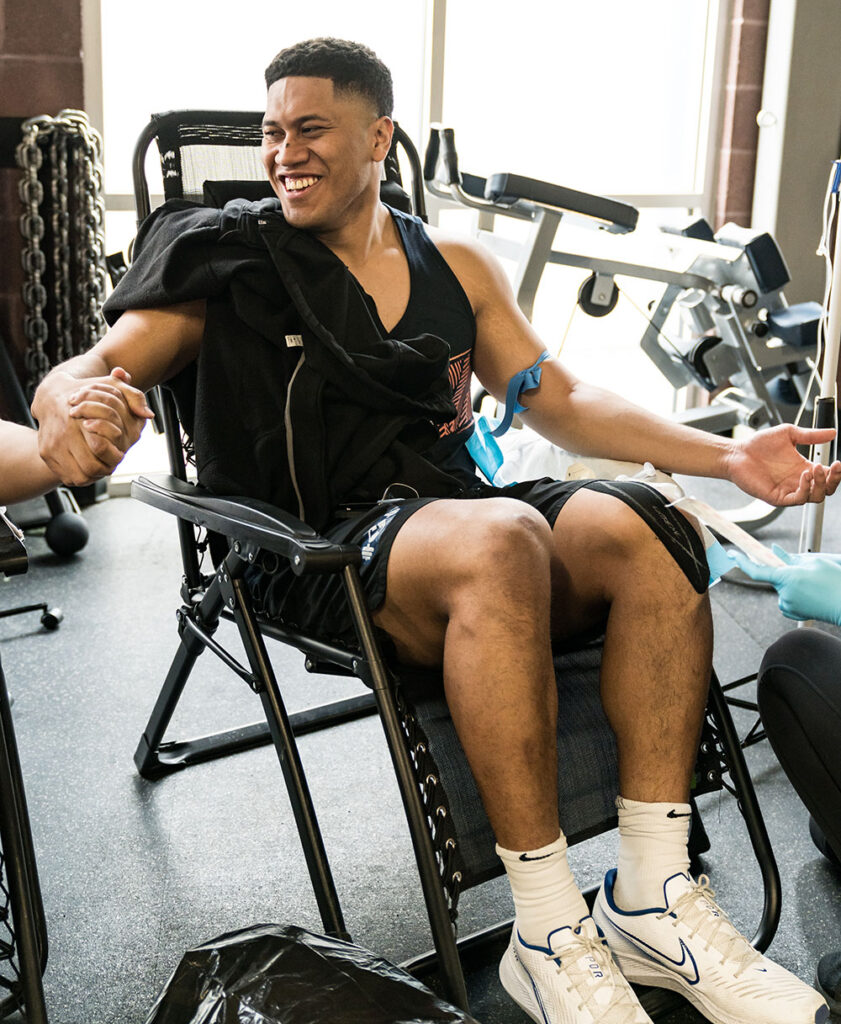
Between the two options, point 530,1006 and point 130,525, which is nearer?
point 530,1006

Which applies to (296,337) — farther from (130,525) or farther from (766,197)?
(766,197)

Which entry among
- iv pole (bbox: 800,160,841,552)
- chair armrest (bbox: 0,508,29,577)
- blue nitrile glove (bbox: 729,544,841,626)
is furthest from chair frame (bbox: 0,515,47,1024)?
iv pole (bbox: 800,160,841,552)

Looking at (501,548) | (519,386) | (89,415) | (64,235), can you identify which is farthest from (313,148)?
(64,235)

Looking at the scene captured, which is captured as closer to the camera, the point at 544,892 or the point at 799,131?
the point at 544,892

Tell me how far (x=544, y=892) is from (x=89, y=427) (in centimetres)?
79

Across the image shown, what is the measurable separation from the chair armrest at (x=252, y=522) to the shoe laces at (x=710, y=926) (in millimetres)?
610

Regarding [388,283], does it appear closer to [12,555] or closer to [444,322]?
[444,322]

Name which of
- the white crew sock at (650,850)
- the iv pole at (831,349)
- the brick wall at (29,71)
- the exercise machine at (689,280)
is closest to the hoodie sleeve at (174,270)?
the white crew sock at (650,850)

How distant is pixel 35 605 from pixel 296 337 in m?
1.45

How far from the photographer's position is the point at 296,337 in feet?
5.38

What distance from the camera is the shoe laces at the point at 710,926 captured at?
133 cm

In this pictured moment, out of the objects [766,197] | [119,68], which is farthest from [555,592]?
[766,197]

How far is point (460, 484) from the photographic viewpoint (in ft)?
5.71

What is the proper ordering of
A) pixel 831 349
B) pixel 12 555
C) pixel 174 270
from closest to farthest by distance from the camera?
pixel 12 555 → pixel 174 270 → pixel 831 349
